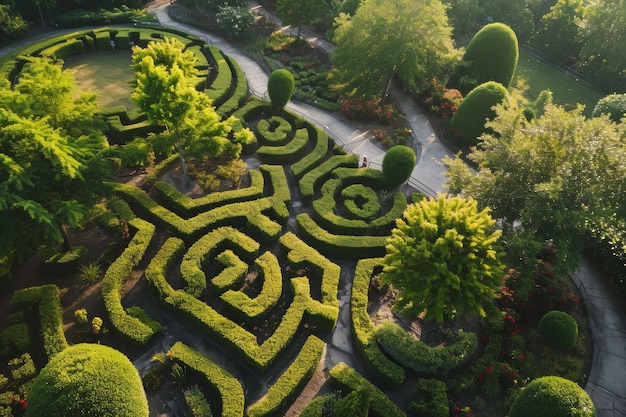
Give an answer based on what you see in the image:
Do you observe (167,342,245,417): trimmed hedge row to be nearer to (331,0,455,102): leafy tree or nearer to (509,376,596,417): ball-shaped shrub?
(509,376,596,417): ball-shaped shrub

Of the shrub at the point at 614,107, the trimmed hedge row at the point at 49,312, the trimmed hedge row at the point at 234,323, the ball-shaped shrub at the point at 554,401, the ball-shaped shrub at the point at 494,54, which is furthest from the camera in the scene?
the ball-shaped shrub at the point at 494,54

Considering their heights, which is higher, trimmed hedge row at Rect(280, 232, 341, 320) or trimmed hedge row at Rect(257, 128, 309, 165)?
trimmed hedge row at Rect(257, 128, 309, 165)

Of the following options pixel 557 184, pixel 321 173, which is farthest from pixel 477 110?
pixel 557 184

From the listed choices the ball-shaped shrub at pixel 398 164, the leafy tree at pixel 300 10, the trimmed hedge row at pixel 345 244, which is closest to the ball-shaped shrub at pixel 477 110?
the ball-shaped shrub at pixel 398 164

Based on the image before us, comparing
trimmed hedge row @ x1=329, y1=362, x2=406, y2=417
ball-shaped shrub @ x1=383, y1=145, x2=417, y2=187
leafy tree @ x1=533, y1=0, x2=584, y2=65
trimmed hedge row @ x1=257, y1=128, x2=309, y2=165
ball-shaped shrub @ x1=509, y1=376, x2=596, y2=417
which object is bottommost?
trimmed hedge row @ x1=329, y1=362, x2=406, y2=417

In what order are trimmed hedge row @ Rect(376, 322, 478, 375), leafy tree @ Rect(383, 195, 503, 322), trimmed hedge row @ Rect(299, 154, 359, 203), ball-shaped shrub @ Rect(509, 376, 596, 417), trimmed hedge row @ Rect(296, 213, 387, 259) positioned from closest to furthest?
1. ball-shaped shrub @ Rect(509, 376, 596, 417)
2. leafy tree @ Rect(383, 195, 503, 322)
3. trimmed hedge row @ Rect(376, 322, 478, 375)
4. trimmed hedge row @ Rect(296, 213, 387, 259)
5. trimmed hedge row @ Rect(299, 154, 359, 203)

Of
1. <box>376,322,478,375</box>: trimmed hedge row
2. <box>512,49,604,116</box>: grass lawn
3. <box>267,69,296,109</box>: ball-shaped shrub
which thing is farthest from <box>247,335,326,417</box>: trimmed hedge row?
<box>512,49,604,116</box>: grass lawn

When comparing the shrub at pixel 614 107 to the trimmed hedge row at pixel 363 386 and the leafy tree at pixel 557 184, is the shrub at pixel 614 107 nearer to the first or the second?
the leafy tree at pixel 557 184
